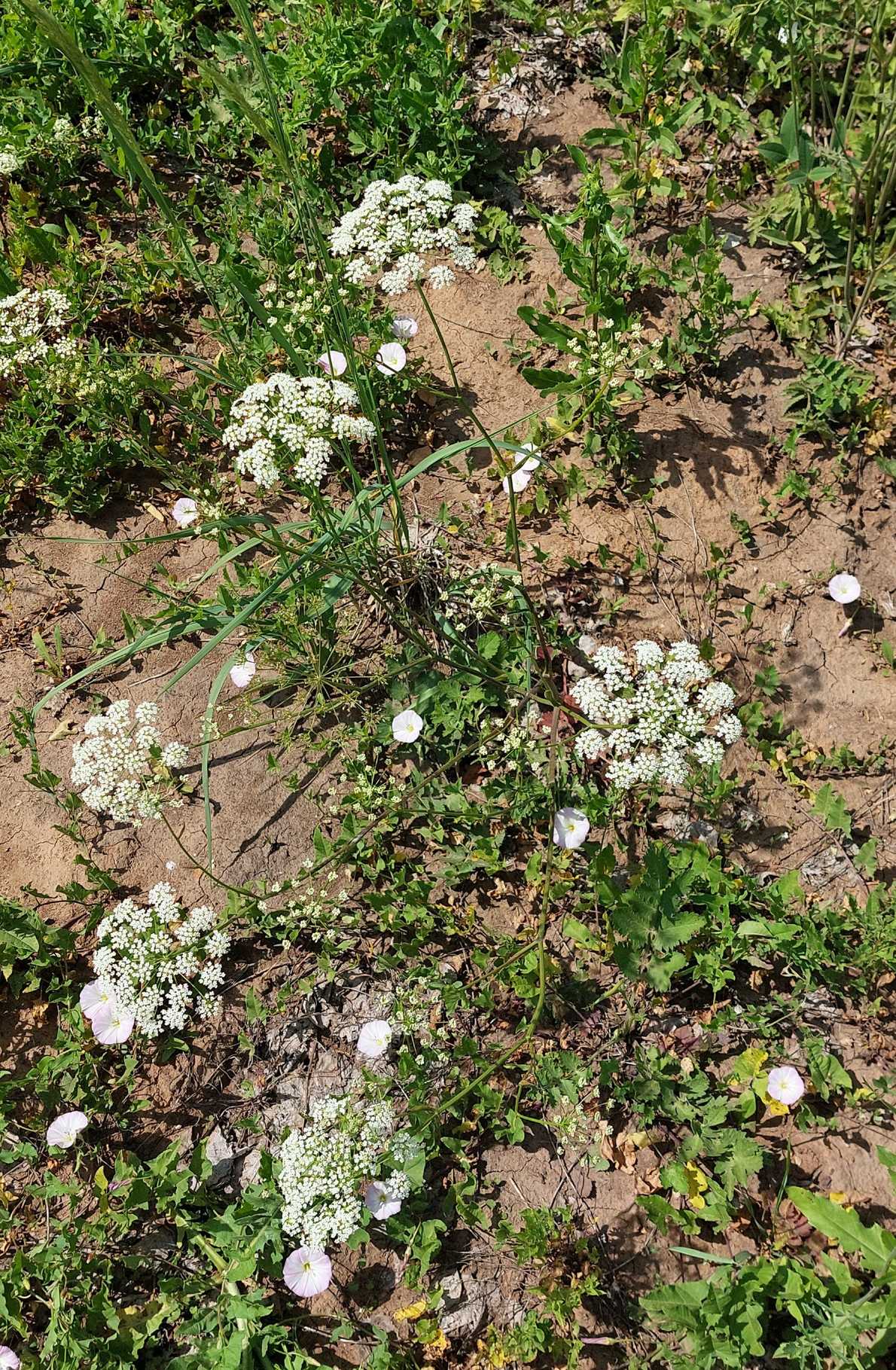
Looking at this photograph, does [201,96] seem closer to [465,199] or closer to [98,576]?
[465,199]

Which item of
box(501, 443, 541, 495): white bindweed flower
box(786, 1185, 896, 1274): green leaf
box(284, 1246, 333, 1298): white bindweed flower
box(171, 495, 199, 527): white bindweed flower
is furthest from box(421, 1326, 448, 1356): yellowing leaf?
box(171, 495, 199, 527): white bindweed flower

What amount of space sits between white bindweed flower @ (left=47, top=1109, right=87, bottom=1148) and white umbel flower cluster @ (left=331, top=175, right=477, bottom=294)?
9.52 ft

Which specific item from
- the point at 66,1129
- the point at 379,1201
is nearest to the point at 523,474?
the point at 379,1201

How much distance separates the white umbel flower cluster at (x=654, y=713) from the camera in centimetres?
278

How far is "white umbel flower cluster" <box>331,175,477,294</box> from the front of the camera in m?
2.96

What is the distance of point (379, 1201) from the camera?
2.84 meters

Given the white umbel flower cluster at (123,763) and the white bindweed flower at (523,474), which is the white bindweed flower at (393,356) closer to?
the white bindweed flower at (523,474)

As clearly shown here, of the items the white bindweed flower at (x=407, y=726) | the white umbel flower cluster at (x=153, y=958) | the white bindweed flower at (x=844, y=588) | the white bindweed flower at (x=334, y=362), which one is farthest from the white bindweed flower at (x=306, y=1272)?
the white bindweed flower at (x=334, y=362)

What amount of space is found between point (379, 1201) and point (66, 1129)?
115 cm

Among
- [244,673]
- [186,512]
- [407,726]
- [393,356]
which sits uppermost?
[393,356]

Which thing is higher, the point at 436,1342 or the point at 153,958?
the point at 153,958

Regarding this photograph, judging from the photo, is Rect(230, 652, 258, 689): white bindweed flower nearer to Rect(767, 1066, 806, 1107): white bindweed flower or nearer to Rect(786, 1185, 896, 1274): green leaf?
Rect(767, 1066, 806, 1107): white bindweed flower

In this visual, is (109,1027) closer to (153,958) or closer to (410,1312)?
(153,958)

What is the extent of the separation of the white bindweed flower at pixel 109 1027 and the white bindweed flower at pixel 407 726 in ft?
4.40
